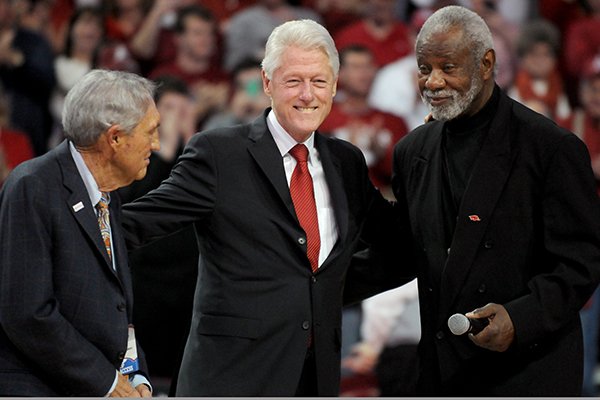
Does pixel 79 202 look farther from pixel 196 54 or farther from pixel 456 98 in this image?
pixel 196 54

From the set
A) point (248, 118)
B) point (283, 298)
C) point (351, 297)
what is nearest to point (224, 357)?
point (283, 298)

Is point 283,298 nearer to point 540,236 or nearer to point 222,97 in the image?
point 540,236

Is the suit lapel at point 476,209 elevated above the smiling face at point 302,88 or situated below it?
below

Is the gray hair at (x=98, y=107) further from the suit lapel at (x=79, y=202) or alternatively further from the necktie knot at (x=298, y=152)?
the necktie knot at (x=298, y=152)

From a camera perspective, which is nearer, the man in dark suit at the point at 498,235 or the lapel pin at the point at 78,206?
the lapel pin at the point at 78,206

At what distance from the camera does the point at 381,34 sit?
7.77 meters

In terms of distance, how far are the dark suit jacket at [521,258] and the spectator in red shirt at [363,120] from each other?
11.1 ft

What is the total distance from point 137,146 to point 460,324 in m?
1.01

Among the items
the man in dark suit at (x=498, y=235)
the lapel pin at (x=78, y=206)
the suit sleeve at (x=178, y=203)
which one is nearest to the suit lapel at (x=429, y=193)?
the man in dark suit at (x=498, y=235)

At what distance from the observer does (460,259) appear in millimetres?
3373

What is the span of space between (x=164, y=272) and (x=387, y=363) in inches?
46.0

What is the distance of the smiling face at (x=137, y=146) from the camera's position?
3.07 m

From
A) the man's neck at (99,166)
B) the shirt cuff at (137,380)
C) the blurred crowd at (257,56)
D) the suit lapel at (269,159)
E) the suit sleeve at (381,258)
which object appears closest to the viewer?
the man's neck at (99,166)

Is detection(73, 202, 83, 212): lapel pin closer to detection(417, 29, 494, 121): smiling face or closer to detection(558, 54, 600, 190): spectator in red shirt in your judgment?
detection(417, 29, 494, 121): smiling face
